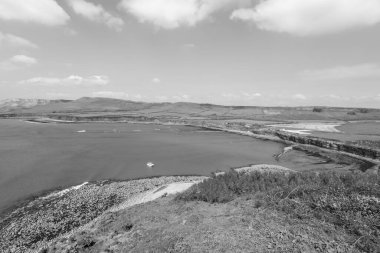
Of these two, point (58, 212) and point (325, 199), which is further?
point (58, 212)

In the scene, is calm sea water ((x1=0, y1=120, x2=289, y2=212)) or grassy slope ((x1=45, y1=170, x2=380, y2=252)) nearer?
grassy slope ((x1=45, y1=170, x2=380, y2=252))

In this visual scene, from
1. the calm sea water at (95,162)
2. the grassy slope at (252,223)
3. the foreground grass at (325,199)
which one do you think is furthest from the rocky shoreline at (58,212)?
the foreground grass at (325,199)

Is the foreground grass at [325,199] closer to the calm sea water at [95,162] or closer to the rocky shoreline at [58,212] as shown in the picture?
the rocky shoreline at [58,212]

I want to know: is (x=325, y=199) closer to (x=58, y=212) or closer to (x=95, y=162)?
(x=58, y=212)

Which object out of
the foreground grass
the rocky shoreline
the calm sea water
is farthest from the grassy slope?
the calm sea water

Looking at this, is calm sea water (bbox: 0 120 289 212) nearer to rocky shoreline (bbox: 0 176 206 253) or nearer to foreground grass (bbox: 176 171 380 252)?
rocky shoreline (bbox: 0 176 206 253)

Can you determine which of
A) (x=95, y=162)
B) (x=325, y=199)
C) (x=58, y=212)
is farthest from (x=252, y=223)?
(x=95, y=162)

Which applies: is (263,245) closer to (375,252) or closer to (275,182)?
(375,252)

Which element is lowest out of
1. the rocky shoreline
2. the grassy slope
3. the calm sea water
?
the calm sea water
